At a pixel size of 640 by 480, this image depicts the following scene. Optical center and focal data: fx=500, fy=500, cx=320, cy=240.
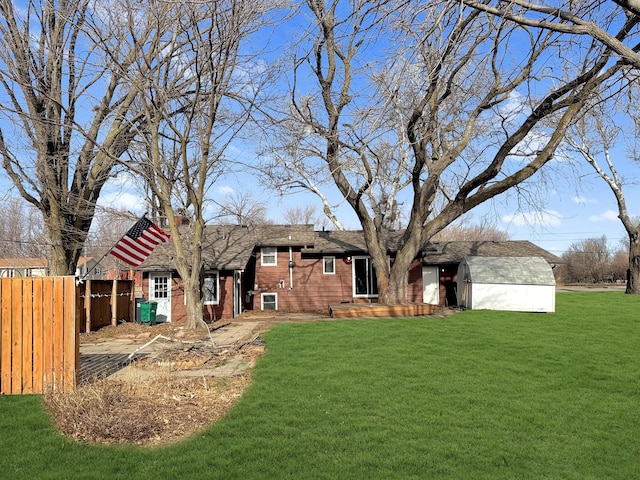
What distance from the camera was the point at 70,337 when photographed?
23.5ft

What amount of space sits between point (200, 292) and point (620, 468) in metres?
12.5

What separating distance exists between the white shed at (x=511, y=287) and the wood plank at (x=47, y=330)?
16.1 metres

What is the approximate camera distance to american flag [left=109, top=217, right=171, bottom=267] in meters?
15.9

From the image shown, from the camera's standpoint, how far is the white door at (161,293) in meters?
21.5

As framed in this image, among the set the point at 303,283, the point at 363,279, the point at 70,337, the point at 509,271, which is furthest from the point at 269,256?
the point at 70,337

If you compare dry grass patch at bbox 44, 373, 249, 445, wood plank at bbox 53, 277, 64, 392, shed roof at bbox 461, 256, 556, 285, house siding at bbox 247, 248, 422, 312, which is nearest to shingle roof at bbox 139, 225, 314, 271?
house siding at bbox 247, 248, 422, 312

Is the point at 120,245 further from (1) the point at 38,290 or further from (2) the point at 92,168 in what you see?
(1) the point at 38,290

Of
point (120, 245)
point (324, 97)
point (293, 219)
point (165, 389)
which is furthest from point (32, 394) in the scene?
point (293, 219)

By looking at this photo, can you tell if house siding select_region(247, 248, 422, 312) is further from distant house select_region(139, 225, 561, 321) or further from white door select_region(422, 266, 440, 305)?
white door select_region(422, 266, 440, 305)

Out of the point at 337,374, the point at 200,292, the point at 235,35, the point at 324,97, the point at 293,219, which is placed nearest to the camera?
the point at 337,374

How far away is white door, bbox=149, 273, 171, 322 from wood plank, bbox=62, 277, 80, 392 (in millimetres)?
14685

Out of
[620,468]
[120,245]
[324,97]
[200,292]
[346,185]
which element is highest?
[324,97]

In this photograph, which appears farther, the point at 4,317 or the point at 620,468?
the point at 4,317

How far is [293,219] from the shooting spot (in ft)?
208
